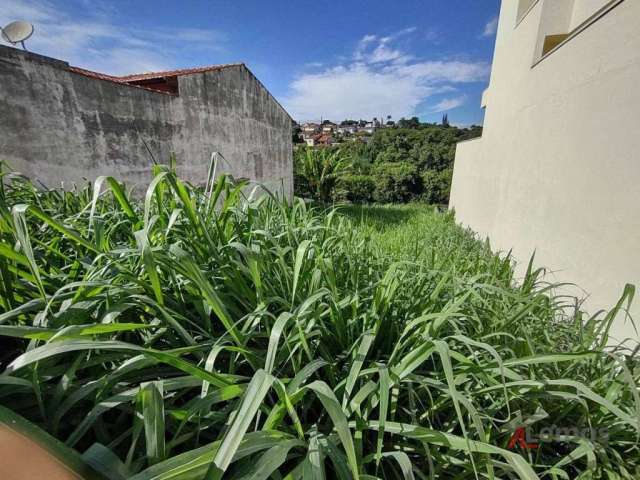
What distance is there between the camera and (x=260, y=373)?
0.54 meters

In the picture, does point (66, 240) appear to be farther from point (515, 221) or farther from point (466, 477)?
point (515, 221)

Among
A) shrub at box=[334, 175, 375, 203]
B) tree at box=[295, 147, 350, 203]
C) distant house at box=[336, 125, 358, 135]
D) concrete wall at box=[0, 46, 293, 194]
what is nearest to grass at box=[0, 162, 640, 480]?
concrete wall at box=[0, 46, 293, 194]

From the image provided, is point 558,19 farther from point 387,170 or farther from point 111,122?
point 387,170

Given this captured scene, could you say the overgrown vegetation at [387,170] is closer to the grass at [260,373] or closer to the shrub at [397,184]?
the shrub at [397,184]

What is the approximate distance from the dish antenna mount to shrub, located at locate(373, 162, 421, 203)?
528 inches

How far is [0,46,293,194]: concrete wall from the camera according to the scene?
2.74 meters

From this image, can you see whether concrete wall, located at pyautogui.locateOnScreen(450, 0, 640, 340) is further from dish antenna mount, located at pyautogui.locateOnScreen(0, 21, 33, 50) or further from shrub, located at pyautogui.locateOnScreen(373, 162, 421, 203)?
shrub, located at pyautogui.locateOnScreen(373, 162, 421, 203)

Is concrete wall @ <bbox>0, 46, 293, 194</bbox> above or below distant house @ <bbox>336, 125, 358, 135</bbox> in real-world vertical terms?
below

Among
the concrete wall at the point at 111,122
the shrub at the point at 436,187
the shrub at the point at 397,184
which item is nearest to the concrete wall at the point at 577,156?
the concrete wall at the point at 111,122

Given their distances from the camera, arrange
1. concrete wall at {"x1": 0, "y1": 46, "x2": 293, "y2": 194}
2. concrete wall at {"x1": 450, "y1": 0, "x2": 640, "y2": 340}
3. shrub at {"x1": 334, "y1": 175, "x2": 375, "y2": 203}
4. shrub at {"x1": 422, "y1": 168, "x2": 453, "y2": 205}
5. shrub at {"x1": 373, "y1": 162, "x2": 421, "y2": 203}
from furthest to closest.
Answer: shrub at {"x1": 334, "y1": 175, "x2": 375, "y2": 203}
shrub at {"x1": 373, "y1": 162, "x2": 421, "y2": 203}
shrub at {"x1": 422, "y1": 168, "x2": 453, "y2": 205}
concrete wall at {"x1": 0, "y1": 46, "x2": 293, "y2": 194}
concrete wall at {"x1": 450, "y1": 0, "x2": 640, "y2": 340}

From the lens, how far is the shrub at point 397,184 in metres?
14.4

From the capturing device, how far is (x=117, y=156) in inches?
143

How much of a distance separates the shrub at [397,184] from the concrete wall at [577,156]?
33.3 ft

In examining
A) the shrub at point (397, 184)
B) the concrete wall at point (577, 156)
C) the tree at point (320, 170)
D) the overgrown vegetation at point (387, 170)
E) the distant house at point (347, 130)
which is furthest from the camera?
the distant house at point (347, 130)
